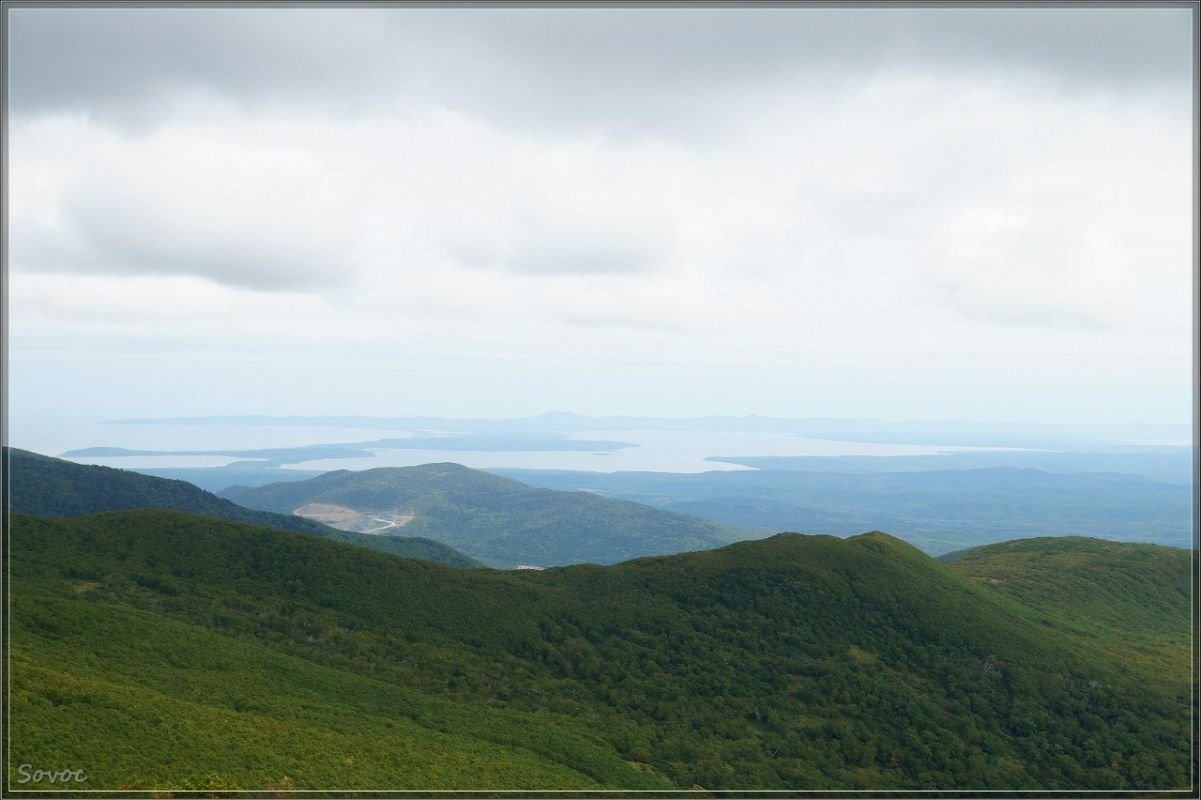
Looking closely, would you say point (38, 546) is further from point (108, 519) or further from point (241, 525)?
point (241, 525)

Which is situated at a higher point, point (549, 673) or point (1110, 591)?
point (549, 673)

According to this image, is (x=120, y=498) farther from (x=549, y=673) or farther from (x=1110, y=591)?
(x=1110, y=591)

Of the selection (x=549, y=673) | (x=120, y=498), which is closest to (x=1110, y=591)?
(x=549, y=673)

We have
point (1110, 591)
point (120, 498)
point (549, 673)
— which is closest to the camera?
point (549, 673)

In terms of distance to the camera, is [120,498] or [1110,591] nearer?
[1110,591]

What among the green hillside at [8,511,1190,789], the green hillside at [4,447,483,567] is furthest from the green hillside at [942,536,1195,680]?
the green hillside at [4,447,483,567]

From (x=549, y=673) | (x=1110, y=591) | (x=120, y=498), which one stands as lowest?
(x=1110, y=591)

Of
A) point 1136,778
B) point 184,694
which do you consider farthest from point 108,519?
point 1136,778
